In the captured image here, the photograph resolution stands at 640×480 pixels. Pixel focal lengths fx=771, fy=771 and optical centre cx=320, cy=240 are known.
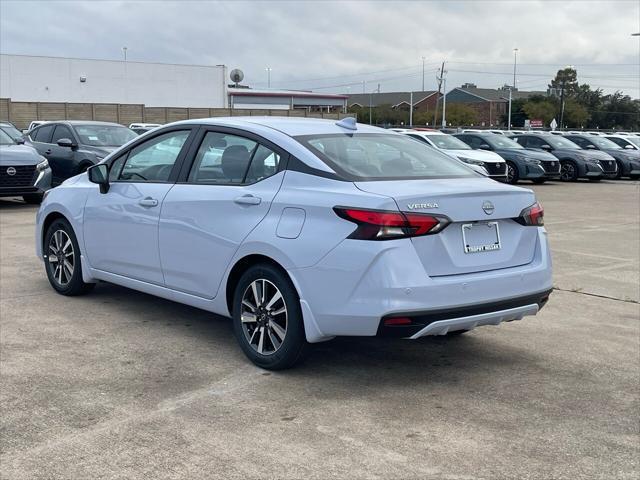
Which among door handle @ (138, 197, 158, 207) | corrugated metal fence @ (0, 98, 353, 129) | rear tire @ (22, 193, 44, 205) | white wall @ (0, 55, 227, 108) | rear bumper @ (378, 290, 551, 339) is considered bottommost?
rear tire @ (22, 193, 44, 205)

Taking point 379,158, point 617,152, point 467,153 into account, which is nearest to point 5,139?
point 467,153

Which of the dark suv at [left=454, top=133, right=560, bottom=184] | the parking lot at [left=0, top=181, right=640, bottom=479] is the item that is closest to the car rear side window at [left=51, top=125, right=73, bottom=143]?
the parking lot at [left=0, top=181, right=640, bottom=479]

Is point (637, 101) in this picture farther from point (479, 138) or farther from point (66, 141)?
point (66, 141)

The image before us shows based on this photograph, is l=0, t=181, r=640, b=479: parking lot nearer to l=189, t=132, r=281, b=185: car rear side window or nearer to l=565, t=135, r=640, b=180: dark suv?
l=189, t=132, r=281, b=185: car rear side window

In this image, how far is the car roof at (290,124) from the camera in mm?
5324

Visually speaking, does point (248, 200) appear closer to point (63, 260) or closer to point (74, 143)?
point (63, 260)

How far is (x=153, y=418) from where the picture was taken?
13.6 ft

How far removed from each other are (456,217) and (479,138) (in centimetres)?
2020

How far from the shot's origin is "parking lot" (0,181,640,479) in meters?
3.66

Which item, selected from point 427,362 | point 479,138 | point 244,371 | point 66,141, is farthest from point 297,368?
point 479,138

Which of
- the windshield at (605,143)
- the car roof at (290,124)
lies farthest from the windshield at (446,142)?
Result: the car roof at (290,124)

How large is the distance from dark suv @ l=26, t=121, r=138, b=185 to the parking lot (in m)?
8.88

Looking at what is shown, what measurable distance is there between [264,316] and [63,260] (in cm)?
279

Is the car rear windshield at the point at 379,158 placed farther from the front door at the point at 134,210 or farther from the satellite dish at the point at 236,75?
the satellite dish at the point at 236,75
